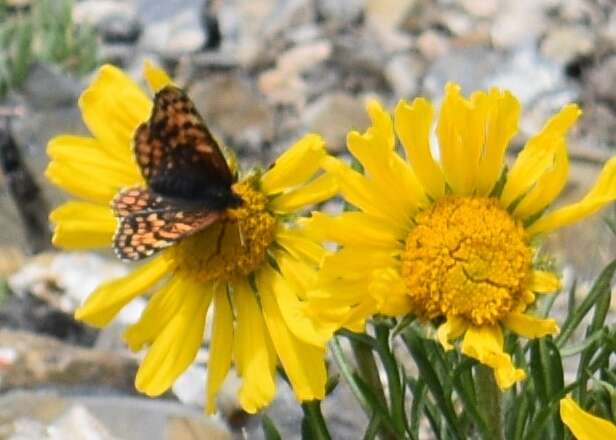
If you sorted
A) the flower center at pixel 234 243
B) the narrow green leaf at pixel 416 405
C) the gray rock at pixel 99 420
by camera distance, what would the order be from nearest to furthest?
the flower center at pixel 234 243, the narrow green leaf at pixel 416 405, the gray rock at pixel 99 420

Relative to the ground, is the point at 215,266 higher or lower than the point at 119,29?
higher

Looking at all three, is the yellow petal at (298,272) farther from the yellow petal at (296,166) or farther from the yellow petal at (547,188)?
the yellow petal at (547,188)

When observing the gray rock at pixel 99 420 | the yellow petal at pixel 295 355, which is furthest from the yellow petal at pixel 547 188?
the gray rock at pixel 99 420

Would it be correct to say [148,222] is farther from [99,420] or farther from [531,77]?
[531,77]

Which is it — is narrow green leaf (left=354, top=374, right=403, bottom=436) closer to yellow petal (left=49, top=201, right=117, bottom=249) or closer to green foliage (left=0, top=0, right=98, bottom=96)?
yellow petal (left=49, top=201, right=117, bottom=249)

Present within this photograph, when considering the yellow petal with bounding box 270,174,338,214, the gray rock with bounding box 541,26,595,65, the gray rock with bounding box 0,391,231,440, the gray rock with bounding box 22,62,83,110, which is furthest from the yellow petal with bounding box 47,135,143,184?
the gray rock with bounding box 541,26,595,65

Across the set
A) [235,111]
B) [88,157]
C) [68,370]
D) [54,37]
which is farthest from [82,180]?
[54,37]

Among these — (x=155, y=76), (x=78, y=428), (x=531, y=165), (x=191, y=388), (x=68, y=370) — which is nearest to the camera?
(x=531, y=165)
